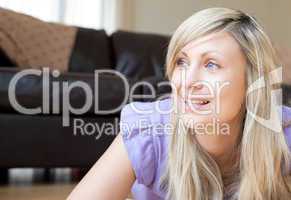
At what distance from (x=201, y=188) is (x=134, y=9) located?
2815 mm

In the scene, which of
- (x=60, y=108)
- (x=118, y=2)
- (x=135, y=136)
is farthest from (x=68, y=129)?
(x=118, y=2)

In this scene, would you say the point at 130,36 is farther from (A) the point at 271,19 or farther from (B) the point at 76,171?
(A) the point at 271,19

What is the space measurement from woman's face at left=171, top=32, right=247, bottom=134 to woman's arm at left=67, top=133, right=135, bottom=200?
15 cm

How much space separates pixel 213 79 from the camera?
31.3 inches

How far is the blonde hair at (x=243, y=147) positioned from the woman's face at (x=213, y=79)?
0.05 ft

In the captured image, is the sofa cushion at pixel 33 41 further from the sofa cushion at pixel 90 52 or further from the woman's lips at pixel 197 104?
the woman's lips at pixel 197 104

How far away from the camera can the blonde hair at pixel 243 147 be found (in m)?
0.83

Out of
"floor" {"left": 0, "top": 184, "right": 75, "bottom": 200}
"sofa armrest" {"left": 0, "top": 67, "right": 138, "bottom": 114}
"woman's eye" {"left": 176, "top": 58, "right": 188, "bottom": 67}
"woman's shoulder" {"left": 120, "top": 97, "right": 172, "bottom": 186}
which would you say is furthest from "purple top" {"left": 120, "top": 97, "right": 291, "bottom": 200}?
"sofa armrest" {"left": 0, "top": 67, "right": 138, "bottom": 114}

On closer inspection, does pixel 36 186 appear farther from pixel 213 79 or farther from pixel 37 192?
pixel 213 79

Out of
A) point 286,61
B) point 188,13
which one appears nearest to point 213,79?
point 286,61

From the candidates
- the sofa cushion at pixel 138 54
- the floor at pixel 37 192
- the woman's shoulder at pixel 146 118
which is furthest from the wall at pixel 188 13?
the woman's shoulder at pixel 146 118

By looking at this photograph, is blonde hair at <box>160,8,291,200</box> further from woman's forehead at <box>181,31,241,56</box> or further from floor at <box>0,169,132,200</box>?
floor at <box>0,169,132,200</box>

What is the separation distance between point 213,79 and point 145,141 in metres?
0.20

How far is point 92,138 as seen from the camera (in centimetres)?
198
